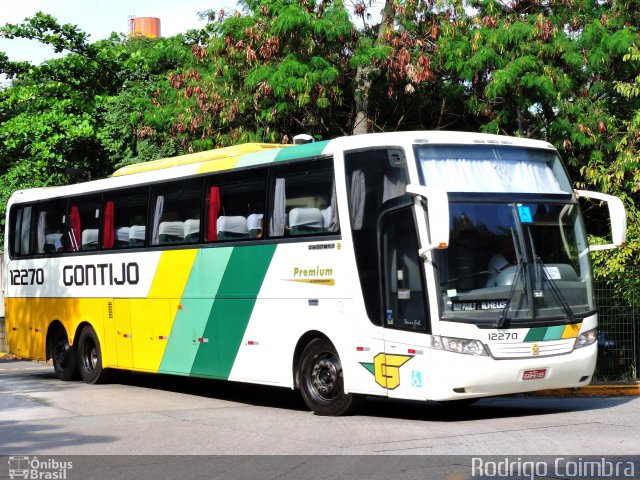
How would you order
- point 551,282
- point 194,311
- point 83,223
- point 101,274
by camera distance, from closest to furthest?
point 551,282
point 194,311
point 101,274
point 83,223

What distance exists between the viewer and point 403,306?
488 inches

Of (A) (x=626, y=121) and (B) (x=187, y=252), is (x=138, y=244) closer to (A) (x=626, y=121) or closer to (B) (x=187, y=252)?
(B) (x=187, y=252)

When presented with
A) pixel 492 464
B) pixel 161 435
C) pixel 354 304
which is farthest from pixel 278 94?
pixel 492 464

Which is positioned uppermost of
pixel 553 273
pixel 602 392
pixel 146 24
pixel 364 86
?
pixel 146 24

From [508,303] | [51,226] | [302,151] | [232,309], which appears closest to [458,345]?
[508,303]

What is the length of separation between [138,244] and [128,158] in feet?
42.2

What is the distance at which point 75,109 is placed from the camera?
112 ft

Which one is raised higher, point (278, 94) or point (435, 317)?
point (278, 94)

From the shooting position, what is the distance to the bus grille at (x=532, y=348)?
12047 millimetres

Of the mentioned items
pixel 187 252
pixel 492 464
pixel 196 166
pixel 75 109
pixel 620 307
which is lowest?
pixel 492 464

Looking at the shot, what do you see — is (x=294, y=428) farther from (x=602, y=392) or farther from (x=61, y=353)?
(x=61, y=353)

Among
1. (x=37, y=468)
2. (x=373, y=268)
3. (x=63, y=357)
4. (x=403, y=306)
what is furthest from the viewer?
(x=63, y=357)

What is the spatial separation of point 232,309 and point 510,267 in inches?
185

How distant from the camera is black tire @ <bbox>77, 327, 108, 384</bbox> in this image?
19.2 metres
